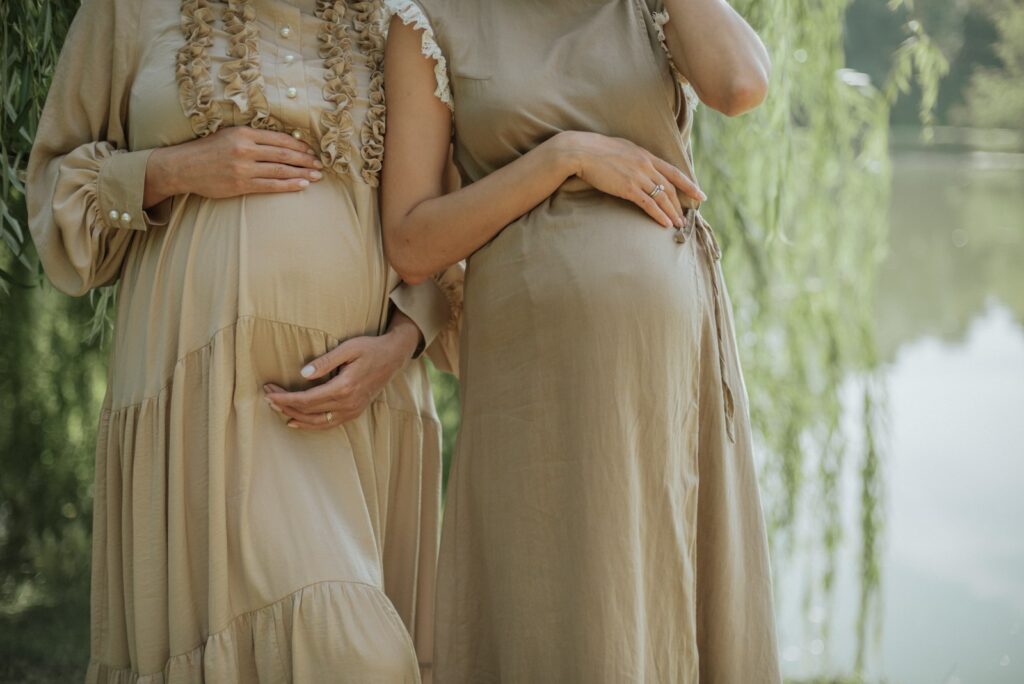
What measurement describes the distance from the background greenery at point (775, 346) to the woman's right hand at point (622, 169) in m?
1.56

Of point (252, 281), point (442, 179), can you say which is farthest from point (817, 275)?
point (252, 281)

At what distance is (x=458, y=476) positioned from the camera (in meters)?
2.10

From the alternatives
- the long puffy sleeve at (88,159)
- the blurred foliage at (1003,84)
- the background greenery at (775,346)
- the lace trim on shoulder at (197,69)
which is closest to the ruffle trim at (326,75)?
the lace trim on shoulder at (197,69)

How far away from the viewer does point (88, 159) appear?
2107 millimetres

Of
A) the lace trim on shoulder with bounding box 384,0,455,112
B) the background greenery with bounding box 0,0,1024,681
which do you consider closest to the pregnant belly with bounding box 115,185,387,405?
the lace trim on shoulder with bounding box 384,0,455,112

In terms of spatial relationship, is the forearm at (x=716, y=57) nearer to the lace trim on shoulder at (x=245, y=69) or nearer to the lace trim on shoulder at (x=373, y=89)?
the lace trim on shoulder at (x=373, y=89)

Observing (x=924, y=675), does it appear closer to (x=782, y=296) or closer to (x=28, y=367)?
(x=782, y=296)

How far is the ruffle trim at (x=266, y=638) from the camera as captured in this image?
1971 millimetres

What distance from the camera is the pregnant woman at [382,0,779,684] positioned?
1917 mm

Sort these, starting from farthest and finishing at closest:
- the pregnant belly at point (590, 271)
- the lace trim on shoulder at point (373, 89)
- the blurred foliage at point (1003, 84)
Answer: the blurred foliage at point (1003, 84), the lace trim on shoulder at point (373, 89), the pregnant belly at point (590, 271)

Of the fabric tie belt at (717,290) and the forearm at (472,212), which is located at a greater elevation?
the forearm at (472,212)

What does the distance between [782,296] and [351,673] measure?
246 cm

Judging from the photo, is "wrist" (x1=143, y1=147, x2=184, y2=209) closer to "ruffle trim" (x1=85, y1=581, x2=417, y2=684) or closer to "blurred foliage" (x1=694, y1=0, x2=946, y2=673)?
"ruffle trim" (x1=85, y1=581, x2=417, y2=684)

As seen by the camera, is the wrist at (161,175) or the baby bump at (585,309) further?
the wrist at (161,175)
